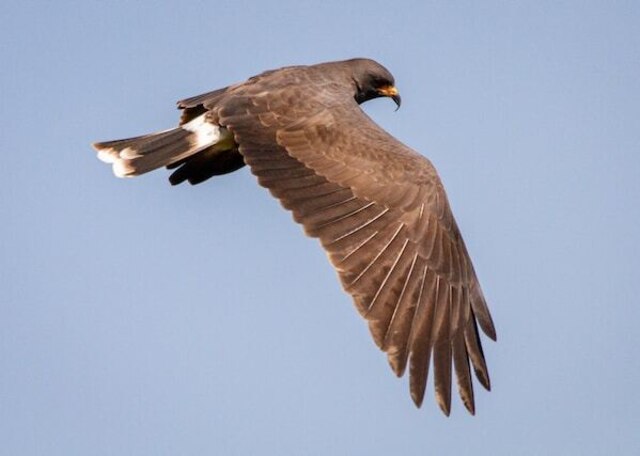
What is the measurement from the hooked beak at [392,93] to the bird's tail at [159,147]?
1.96 metres

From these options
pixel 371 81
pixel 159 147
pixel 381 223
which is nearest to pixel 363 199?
pixel 381 223

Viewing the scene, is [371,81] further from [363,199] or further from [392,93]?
[363,199]

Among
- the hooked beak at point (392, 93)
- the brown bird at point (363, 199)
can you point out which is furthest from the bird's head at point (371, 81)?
the brown bird at point (363, 199)

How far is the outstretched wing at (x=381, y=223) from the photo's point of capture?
7.37 metres

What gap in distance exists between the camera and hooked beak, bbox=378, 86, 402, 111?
420 inches

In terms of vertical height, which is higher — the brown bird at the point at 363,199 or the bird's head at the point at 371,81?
the bird's head at the point at 371,81

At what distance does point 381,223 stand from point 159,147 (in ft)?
6.48

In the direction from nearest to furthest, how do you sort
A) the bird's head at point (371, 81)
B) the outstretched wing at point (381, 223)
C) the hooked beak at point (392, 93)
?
the outstretched wing at point (381, 223) → the bird's head at point (371, 81) → the hooked beak at point (392, 93)

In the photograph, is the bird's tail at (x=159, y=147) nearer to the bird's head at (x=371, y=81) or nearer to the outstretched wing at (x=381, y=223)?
the outstretched wing at (x=381, y=223)

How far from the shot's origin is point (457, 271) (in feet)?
26.3

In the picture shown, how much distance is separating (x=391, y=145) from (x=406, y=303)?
132 cm

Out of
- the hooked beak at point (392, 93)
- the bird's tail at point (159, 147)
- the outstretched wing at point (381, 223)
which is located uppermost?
the hooked beak at point (392, 93)

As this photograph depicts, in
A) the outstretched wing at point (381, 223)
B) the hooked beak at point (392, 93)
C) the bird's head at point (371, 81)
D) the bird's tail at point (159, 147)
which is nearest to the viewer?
the outstretched wing at point (381, 223)

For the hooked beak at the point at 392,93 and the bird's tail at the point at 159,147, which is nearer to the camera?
the bird's tail at the point at 159,147
